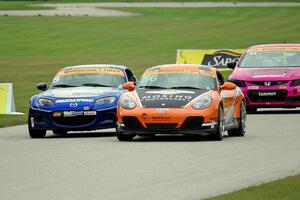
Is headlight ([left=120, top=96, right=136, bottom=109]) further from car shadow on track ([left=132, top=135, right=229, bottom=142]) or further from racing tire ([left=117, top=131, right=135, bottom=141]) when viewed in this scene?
car shadow on track ([left=132, top=135, right=229, bottom=142])

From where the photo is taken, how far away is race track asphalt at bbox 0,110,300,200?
12328mm

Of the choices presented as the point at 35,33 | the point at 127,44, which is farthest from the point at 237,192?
→ the point at 35,33

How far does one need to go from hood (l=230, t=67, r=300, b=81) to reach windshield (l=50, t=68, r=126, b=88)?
5.13 metres

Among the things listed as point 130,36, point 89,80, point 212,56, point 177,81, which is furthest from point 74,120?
point 130,36

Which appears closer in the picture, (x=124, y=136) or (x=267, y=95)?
(x=124, y=136)

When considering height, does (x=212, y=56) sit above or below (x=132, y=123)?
below

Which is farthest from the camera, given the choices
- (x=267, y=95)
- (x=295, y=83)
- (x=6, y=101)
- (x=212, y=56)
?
(x=212, y=56)

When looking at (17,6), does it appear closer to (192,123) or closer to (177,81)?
(177,81)

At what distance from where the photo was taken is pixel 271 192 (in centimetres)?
1188

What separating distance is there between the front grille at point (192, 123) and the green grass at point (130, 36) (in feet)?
71.2

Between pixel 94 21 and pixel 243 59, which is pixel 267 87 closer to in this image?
pixel 243 59

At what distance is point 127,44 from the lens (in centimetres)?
5678

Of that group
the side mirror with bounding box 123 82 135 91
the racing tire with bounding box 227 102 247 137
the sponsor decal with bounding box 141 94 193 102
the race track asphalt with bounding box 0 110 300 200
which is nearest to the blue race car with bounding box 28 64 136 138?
the race track asphalt with bounding box 0 110 300 200

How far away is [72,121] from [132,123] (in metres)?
1.90
